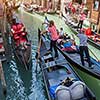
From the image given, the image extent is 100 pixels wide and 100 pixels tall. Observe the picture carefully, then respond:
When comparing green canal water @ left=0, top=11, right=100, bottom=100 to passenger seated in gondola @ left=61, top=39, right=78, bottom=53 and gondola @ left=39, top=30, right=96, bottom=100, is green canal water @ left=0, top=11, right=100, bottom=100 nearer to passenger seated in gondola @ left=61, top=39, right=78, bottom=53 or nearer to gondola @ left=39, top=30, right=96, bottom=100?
gondola @ left=39, top=30, right=96, bottom=100

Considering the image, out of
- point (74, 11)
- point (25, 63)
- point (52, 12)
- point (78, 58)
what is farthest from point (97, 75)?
point (52, 12)

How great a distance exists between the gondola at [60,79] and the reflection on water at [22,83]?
23.9 inches

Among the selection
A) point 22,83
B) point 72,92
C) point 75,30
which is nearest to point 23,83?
point 22,83

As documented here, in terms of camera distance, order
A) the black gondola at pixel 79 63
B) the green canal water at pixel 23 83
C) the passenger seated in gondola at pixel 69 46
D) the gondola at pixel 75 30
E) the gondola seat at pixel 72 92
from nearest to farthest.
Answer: the gondola seat at pixel 72 92, the green canal water at pixel 23 83, the black gondola at pixel 79 63, the passenger seated in gondola at pixel 69 46, the gondola at pixel 75 30

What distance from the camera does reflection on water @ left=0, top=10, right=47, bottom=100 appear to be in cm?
841

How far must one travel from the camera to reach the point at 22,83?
925 centimetres

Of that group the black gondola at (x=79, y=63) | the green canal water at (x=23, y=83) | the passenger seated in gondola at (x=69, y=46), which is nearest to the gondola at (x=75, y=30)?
the passenger seated in gondola at (x=69, y=46)

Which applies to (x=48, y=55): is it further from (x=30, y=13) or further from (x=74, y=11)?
(x=30, y=13)

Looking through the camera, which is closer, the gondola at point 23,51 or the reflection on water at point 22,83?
the reflection on water at point 22,83

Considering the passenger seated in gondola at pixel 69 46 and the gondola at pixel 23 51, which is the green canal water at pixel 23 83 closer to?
the gondola at pixel 23 51

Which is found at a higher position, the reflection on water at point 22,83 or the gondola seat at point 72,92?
the gondola seat at point 72,92

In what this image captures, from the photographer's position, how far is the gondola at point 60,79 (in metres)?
6.72

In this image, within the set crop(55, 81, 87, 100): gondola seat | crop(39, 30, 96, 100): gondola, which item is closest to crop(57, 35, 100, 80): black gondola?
crop(39, 30, 96, 100): gondola

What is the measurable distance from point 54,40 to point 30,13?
16.4 meters
